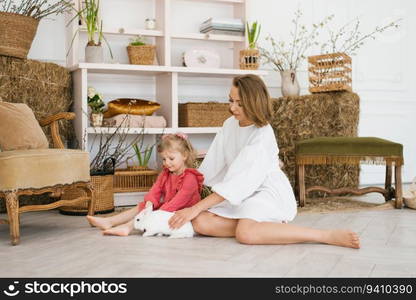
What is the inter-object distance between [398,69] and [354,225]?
8.46ft

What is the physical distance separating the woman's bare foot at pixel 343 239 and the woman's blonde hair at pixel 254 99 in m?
0.55

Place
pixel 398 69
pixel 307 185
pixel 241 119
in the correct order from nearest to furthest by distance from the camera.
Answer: pixel 241 119 → pixel 307 185 → pixel 398 69

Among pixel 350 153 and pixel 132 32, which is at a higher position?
pixel 132 32

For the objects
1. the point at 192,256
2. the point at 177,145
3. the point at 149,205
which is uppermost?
the point at 177,145

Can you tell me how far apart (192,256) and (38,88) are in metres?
1.82

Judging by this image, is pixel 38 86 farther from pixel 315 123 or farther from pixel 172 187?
pixel 315 123

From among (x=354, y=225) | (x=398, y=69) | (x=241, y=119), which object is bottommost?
(x=354, y=225)

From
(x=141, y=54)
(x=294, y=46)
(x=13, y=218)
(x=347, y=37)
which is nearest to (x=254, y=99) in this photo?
(x=13, y=218)

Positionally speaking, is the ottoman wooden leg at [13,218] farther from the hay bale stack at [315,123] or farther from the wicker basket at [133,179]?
the hay bale stack at [315,123]

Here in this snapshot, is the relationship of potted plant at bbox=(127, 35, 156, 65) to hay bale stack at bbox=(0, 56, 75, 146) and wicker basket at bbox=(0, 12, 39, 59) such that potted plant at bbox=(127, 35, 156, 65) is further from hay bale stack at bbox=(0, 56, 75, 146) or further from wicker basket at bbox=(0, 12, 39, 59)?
wicker basket at bbox=(0, 12, 39, 59)

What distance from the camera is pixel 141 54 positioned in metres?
3.62

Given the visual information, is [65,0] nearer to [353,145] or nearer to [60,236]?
[60,236]

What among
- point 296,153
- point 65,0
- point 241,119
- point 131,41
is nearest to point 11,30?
point 65,0

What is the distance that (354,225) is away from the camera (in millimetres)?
2764
